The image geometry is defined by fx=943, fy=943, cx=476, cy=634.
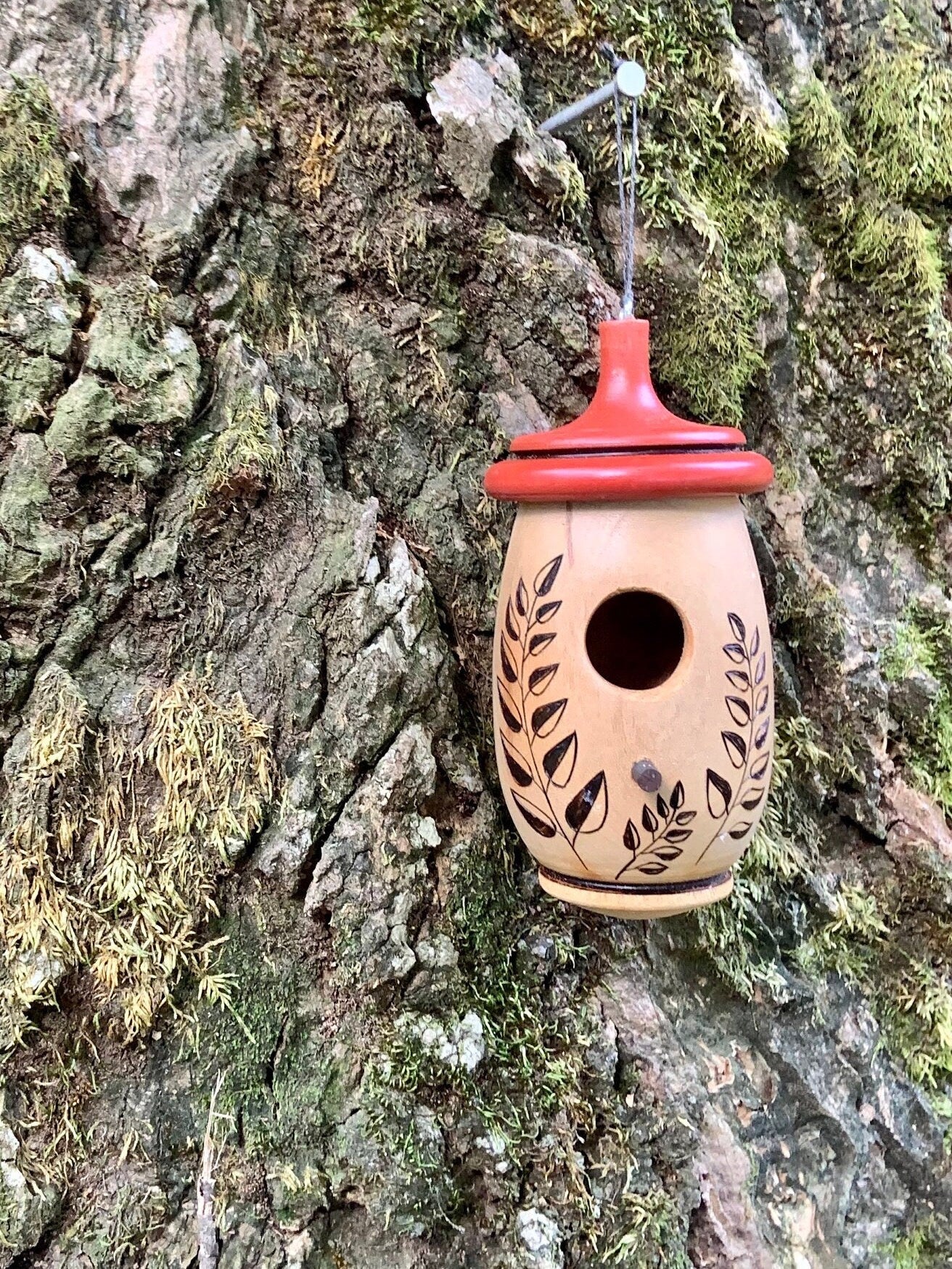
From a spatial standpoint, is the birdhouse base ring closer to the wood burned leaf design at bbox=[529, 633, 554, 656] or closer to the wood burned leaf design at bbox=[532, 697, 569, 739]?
the wood burned leaf design at bbox=[532, 697, 569, 739]

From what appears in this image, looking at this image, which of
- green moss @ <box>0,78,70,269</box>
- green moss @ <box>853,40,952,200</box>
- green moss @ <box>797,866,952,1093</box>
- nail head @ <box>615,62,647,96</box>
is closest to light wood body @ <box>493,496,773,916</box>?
nail head @ <box>615,62,647,96</box>

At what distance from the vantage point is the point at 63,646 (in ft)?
4.96

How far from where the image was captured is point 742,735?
4.32 ft

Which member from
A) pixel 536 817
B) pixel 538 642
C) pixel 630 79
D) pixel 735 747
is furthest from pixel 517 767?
pixel 630 79

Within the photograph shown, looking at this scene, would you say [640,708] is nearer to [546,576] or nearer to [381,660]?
[546,576]

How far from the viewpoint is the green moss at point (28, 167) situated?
148 centimetres

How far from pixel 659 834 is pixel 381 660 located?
552mm

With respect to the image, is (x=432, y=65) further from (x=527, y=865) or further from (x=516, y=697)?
(x=527, y=865)

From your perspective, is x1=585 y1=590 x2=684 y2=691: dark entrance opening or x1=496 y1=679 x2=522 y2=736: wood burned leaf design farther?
x1=585 y1=590 x2=684 y2=691: dark entrance opening

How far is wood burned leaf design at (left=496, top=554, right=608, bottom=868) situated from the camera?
1.29 m

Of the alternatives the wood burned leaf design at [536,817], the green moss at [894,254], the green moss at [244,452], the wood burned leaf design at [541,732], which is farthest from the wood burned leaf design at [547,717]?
the green moss at [894,254]

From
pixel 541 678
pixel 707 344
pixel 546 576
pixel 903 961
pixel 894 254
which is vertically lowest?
pixel 903 961

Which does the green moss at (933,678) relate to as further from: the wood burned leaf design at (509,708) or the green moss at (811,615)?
the wood burned leaf design at (509,708)

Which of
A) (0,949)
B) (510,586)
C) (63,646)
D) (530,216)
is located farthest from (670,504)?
(0,949)
